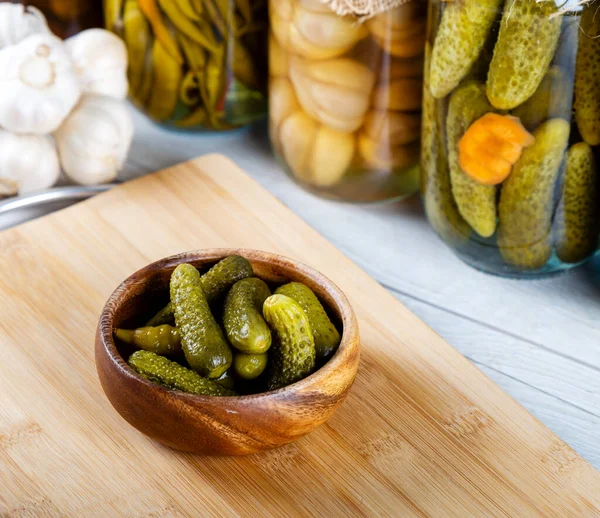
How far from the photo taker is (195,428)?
571 mm

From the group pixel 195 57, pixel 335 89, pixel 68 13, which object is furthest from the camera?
pixel 68 13

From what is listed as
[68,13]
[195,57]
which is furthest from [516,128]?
[68,13]

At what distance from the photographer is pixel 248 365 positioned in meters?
0.60

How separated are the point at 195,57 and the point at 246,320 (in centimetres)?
50

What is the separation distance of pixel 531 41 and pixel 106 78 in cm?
51

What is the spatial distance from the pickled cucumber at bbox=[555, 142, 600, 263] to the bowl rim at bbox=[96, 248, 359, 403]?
270 millimetres

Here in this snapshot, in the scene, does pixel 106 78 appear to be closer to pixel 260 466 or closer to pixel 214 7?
pixel 214 7

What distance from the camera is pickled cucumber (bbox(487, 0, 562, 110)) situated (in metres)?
0.68

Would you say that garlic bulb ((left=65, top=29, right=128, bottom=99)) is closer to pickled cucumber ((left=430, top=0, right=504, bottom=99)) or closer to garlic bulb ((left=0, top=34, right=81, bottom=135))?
garlic bulb ((left=0, top=34, right=81, bottom=135))

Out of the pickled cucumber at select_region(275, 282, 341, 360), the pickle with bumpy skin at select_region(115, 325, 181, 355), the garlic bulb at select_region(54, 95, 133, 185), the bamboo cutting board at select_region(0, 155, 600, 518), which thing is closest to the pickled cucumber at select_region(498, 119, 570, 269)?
the bamboo cutting board at select_region(0, 155, 600, 518)

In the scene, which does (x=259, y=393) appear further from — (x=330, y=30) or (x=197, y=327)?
(x=330, y=30)

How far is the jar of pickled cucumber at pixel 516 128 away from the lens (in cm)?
70

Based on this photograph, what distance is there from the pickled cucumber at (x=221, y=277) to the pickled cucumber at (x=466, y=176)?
0.80 feet

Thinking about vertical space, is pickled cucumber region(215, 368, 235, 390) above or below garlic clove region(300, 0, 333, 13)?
below
